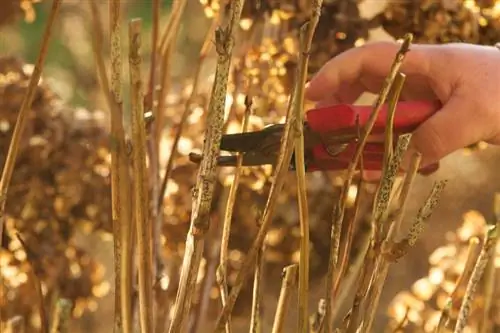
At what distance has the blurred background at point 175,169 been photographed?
85 cm

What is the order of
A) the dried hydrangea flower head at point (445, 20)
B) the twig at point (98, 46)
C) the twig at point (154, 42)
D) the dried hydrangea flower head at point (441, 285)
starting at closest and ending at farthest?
1. the twig at point (98, 46)
2. the twig at point (154, 42)
3. the dried hydrangea flower head at point (445, 20)
4. the dried hydrangea flower head at point (441, 285)

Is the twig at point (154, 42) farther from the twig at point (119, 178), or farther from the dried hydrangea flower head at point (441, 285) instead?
the dried hydrangea flower head at point (441, 285)

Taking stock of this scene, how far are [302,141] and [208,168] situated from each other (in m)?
0.05

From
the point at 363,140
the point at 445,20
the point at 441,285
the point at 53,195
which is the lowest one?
the point at 441,285

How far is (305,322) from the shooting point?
0.38m

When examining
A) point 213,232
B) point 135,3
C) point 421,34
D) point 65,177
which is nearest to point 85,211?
point 65,177

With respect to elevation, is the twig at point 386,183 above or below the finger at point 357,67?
below

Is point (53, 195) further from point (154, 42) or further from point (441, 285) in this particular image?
point (441, 285)

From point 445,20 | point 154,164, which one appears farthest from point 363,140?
point 445,20

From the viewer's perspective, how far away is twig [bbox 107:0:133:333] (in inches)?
13.3

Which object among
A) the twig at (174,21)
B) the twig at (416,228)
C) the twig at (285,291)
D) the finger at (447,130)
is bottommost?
the twig at (285,291)

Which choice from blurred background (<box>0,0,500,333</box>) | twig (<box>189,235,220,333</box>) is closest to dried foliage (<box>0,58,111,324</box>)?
blurred background (<box>0,0,500,333</box>)

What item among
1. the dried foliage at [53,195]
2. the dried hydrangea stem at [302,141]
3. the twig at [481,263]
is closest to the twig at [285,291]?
the dried hydrangea stem at [302,141]

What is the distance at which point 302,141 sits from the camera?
35 centimetres
